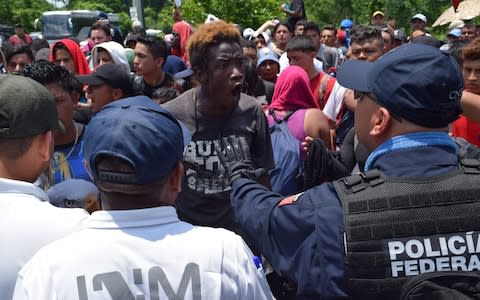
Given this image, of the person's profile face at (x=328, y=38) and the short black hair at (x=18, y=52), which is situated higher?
the short black hair at (x=18, y=52)

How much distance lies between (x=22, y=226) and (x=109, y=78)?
9.17ft

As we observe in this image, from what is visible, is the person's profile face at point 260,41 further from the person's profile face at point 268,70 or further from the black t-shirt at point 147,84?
the black t-shirt at point 147,84

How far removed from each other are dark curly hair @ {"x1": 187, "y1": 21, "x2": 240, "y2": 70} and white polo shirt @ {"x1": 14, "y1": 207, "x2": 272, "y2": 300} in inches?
82.9

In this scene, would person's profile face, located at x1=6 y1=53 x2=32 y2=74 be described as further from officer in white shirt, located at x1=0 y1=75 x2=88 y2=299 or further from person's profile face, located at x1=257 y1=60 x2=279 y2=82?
officer in white shirt, located at x1=0 y1=75 x2=88 y2=299

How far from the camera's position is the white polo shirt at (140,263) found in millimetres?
1657

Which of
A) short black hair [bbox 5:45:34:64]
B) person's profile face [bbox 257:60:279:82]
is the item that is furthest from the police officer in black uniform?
short black hair [bbox 5:45:34:64]

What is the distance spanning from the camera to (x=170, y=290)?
1.69 m

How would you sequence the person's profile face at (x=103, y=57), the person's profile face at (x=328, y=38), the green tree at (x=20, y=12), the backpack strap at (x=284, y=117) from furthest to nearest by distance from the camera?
1. the green tree at (x=20, y=12)
2. the person's profile face at (x=328, y=38)
3. the person's profile face at (x=103, y=57)
4. the backpack strap at (x=284, y=117)

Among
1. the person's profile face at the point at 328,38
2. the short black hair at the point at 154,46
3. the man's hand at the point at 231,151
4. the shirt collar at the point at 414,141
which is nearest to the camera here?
the shirt collar at the point at 414,141

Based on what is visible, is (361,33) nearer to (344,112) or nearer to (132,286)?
(344,112)

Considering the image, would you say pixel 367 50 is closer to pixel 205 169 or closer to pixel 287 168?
pixel 287 168

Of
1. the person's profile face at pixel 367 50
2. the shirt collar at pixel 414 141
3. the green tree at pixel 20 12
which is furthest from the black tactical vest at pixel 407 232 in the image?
the green tree at pixel 20 12

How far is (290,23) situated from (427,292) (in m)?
9.60

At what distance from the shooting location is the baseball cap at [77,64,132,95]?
4.60m
